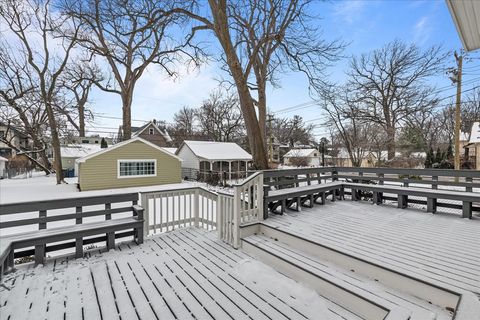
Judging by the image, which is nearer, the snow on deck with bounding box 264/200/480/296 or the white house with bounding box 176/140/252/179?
the snow on deck with bounding box 264/200/480/296

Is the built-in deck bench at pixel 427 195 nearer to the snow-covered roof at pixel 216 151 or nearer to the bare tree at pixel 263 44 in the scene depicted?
the bare tree at pixel 263 44

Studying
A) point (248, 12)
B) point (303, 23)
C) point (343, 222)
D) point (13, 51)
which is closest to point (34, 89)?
point (13, 51)

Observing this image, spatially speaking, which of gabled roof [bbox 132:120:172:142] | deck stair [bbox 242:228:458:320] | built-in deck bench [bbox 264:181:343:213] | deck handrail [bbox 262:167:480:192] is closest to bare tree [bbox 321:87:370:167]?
deck handrail [bbox 262:167:480:192]

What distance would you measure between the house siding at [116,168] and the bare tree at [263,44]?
9.58 meters

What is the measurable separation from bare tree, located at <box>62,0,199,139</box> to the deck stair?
19.9 ft

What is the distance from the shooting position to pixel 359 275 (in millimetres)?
2541

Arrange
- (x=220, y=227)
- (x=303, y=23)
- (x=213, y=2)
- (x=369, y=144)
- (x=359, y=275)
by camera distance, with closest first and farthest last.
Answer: (x=359, y=275), (x=220, y=227), (x=213, y=2), (x=303, y=23), (x=369, y=144)

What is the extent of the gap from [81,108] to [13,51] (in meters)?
4.62

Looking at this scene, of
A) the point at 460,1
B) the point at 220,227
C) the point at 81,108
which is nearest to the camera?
the point at 460,1

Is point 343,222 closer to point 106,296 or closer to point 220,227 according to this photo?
point 220,227

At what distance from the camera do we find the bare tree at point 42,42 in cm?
1232

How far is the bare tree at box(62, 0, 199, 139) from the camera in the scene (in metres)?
6.20

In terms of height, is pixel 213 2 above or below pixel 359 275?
above

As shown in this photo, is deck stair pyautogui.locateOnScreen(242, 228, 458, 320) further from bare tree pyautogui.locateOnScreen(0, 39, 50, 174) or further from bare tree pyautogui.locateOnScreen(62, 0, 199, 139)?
bare tree pyautogui.locateOnScreen(0, 39, 50, 174)
